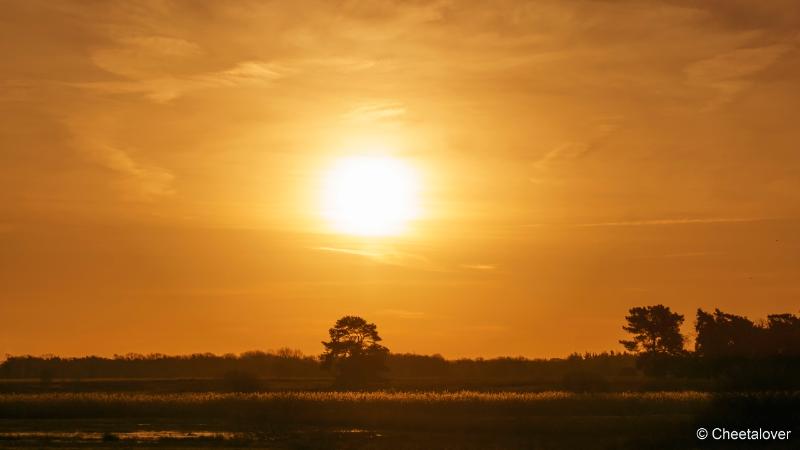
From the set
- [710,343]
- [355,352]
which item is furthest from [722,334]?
[355,352]

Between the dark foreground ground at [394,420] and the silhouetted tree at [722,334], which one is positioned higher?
the silhouetted tree at [722,334]

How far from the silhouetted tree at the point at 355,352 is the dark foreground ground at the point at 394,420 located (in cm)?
2771

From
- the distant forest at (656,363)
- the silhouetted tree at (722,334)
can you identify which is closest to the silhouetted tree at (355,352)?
the distant forest at (656,363)

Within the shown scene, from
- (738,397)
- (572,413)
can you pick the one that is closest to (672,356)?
(572,413)

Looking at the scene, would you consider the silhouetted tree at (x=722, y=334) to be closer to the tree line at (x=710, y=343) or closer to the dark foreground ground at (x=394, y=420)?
the tree line at (x=710, y=343)

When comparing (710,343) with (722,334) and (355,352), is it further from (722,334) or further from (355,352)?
(355,352)

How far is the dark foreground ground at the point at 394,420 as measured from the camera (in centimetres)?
5391

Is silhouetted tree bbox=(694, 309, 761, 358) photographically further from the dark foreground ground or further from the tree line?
the dark foreground ground

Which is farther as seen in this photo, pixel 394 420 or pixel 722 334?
pixel 722 334

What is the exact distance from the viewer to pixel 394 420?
69.7 m

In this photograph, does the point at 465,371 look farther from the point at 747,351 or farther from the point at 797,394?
the point at 797,394

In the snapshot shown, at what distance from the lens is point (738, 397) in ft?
205

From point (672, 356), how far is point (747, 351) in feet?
30.5

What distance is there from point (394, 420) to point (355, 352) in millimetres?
41933
